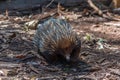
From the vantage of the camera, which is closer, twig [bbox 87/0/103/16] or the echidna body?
the echidna body

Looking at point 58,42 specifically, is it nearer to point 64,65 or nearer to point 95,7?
point 64,65

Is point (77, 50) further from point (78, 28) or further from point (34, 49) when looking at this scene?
point (78, 28)

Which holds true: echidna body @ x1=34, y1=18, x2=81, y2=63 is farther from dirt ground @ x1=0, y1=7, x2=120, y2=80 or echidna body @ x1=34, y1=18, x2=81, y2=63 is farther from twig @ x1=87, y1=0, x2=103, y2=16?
twig @ x1=87, y1=0, x2=103, y2=16

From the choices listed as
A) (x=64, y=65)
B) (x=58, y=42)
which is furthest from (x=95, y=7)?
(x=58, y=42)

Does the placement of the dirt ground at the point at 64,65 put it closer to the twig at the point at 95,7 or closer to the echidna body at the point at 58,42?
the echidna body at the point at 58,42

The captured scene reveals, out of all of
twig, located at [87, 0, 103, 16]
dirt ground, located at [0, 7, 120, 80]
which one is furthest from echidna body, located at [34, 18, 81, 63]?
twig, located at [87, 0, 103, 16]

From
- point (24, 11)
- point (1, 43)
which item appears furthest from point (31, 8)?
point (1, 43)

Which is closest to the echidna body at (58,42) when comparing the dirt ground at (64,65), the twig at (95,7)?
the dirt ground at (64,65)
